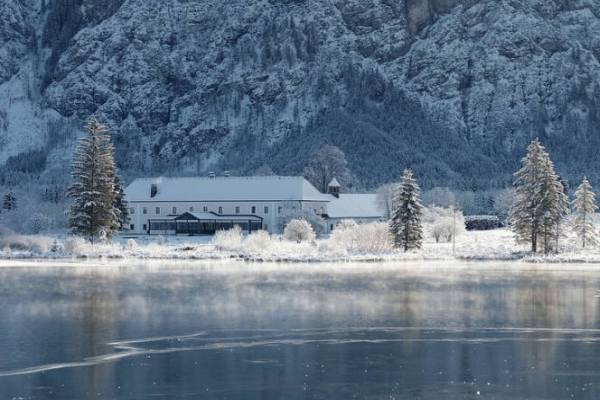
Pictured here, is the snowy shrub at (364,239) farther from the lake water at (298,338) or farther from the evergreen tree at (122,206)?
the evergreen tree at (122,206)

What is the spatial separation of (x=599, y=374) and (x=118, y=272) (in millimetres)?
37244

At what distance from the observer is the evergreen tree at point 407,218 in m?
74.7

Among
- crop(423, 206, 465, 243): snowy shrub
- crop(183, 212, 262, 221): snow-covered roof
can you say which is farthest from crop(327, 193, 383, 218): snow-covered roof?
crop(423, 206, 465, 243): snowy shrub

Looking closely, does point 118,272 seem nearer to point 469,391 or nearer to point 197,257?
point 197,257

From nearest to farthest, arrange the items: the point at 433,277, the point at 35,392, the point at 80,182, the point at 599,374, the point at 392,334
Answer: the point at 35,392
the point at 599,374
the point at 392,334
the point at 433,277
the point at 80,182

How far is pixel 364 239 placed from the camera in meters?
80.1

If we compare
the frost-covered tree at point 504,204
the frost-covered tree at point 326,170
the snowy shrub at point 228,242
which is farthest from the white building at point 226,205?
the frost-covered tree at point 326,170

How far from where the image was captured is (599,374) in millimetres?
Result: 26484

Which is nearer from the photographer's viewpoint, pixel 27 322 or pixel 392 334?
pixel 392 334

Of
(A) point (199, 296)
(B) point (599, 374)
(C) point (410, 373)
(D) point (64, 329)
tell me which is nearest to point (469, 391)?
(C) point (410, 373)

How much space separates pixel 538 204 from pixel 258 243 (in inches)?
845

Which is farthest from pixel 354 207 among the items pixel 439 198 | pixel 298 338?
pixel 298 338

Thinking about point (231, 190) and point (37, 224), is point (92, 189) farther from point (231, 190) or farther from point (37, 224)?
point (231, 190)

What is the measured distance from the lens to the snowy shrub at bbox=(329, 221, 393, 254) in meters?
77.7
